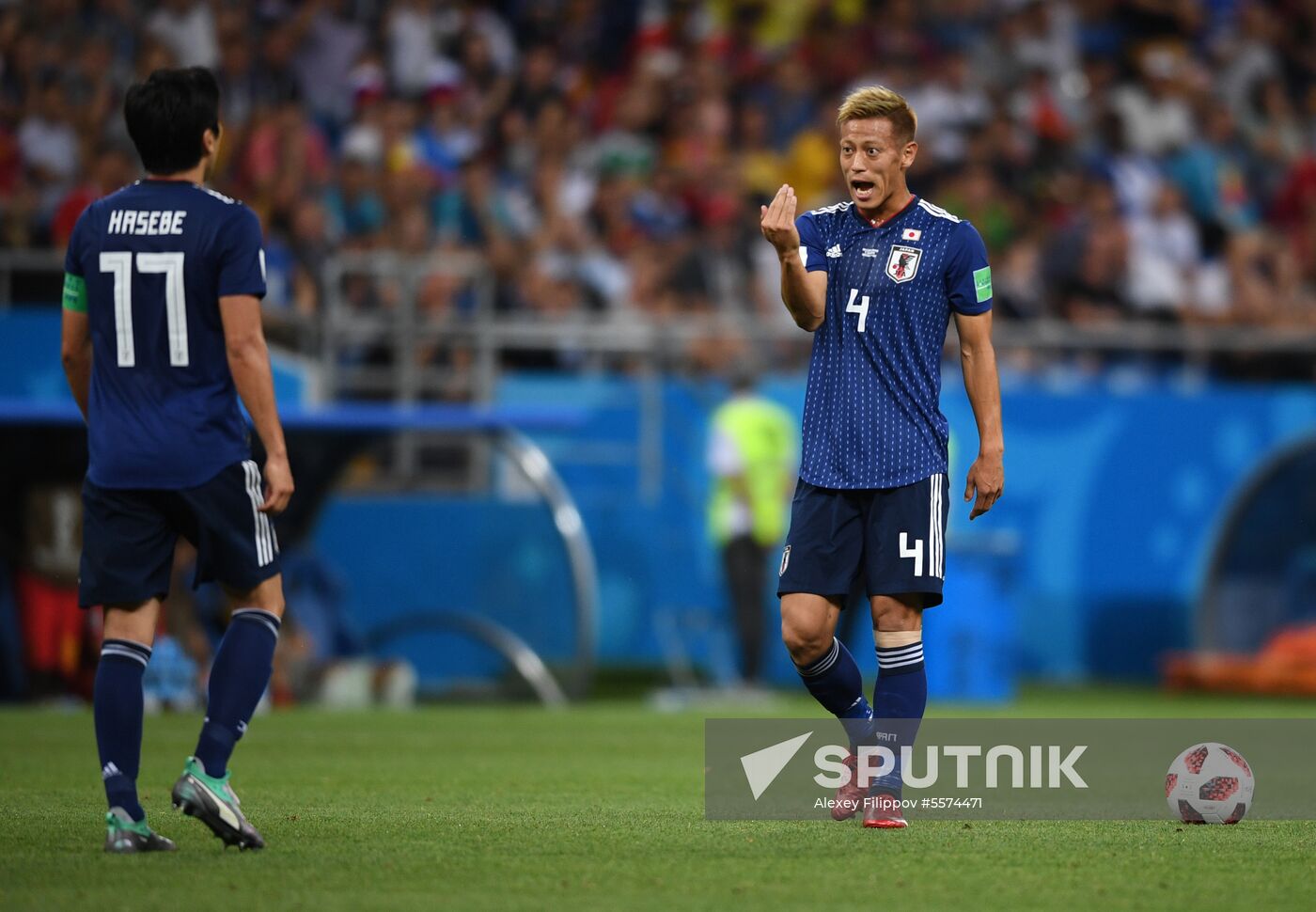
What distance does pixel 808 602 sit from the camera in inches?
247

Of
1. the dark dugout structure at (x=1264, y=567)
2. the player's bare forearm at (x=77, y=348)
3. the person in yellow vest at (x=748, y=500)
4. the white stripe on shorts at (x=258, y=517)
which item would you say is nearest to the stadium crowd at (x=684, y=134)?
the person in yellow vest at (x=748, y=500)

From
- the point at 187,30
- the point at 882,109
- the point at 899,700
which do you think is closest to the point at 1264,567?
the point at 187,30

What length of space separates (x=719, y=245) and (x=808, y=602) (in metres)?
11.2

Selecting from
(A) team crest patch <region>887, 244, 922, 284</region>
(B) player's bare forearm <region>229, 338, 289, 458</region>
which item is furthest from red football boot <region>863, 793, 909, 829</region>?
(B) player's bare forearm <region>229, 338, 289, 458</region>

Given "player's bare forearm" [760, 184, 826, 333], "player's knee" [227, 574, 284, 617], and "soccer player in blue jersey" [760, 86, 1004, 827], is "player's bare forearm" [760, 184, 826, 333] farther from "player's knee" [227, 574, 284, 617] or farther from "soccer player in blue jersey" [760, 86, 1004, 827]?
"player's knee" [227, 574, 284, 617]

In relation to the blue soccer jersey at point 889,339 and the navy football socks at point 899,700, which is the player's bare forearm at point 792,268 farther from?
the navy football socks at point 899,700

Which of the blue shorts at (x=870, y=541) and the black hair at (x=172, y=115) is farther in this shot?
the blue shorts at (x=870, y=541)

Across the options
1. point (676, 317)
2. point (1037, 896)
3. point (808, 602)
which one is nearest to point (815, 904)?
point (1037, 896)

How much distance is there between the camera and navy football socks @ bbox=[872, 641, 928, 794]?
625 cm

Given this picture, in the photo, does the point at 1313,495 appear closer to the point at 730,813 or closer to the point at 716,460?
the point at 716,460

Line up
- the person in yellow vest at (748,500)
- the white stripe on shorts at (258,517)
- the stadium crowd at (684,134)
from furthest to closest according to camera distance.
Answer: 1. the stadium crowd at (684,134)
2. the person in yellow vest at (748,500)
3. the white stripe on shorts at (258,517)

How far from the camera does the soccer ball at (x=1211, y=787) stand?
655 cm

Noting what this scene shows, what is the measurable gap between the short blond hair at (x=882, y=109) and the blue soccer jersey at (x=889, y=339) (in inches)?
11.8

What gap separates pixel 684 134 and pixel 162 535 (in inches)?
519
